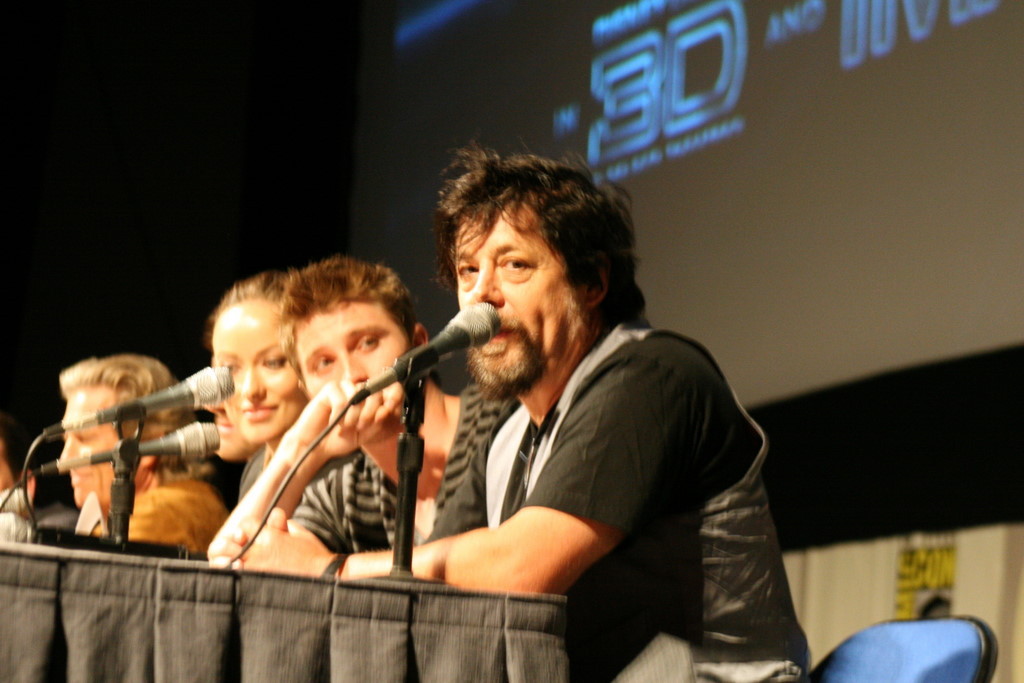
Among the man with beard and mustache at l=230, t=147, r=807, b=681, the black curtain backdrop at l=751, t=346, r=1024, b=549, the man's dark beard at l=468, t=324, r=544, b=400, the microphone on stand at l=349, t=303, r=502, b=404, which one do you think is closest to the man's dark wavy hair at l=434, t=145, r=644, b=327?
the man with beard and mustache at l=230, t=147, r=807, b=681

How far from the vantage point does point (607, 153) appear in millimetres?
4098

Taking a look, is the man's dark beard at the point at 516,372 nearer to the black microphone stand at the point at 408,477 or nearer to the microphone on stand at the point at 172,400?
the black microphone stand at the point at 408,477

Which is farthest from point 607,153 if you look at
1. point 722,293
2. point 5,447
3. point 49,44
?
point 49,44

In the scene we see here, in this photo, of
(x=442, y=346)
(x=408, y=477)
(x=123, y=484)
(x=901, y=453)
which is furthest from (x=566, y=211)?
(x=901, y=453)

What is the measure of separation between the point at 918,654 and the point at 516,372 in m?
0.77

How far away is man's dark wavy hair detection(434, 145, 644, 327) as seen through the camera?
220cm

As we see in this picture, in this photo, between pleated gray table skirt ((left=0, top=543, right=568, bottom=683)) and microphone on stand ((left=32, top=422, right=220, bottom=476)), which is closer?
pleated gray table skirt ((left=0, top=543, right=568, bottom=683))

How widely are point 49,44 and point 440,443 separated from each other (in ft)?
12.1

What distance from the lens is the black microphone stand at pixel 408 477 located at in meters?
1.54

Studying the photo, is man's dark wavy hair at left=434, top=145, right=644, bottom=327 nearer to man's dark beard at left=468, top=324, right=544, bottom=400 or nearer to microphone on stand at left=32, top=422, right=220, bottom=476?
man's dark beard at left=468, top=324, right=544, bottom=400

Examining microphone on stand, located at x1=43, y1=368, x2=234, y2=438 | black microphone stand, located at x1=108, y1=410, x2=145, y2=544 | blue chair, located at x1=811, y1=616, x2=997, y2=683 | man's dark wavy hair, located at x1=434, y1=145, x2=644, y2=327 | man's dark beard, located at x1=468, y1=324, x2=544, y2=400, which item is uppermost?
man's dark wavy hair, located at x1=434, y1=145, x2=644, y2=327

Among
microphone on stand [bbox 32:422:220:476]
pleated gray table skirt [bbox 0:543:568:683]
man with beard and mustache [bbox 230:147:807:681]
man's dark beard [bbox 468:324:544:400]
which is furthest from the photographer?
microphone on stand [bbox 32:422:220:476]

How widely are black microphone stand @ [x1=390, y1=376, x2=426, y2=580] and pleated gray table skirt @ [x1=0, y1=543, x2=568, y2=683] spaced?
0.11 m

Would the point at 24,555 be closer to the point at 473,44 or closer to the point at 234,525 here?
the point at 234,525
